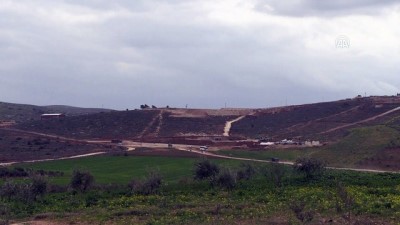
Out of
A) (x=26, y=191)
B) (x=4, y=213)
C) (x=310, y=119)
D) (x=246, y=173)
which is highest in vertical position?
(x=310, y=119)

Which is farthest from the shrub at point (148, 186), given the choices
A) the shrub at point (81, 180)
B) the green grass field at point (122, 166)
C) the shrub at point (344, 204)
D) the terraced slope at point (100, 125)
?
the terraced slope at point (100, 125)

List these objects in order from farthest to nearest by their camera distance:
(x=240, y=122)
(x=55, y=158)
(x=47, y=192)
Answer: (x=240, y=122) → (x=55, y=158) → (x=47, y=192)

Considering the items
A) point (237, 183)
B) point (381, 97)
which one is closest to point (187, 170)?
point (237, 183)

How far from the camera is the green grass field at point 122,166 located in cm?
5367

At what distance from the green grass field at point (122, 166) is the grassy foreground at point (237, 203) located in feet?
29.1

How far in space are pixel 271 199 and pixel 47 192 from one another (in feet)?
46.1

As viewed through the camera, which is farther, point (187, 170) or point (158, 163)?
point (158, 163)

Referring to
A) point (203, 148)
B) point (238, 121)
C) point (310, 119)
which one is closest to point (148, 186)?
point (203, 148)

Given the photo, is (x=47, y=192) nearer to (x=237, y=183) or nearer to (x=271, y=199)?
(x=237, y=183)

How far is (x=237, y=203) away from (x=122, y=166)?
30.2 m

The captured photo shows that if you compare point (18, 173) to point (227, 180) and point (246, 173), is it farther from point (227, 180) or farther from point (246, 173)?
point (227, 180)

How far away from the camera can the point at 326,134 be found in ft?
276

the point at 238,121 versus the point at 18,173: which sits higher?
the point at 238,121

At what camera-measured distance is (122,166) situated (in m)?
62.4
